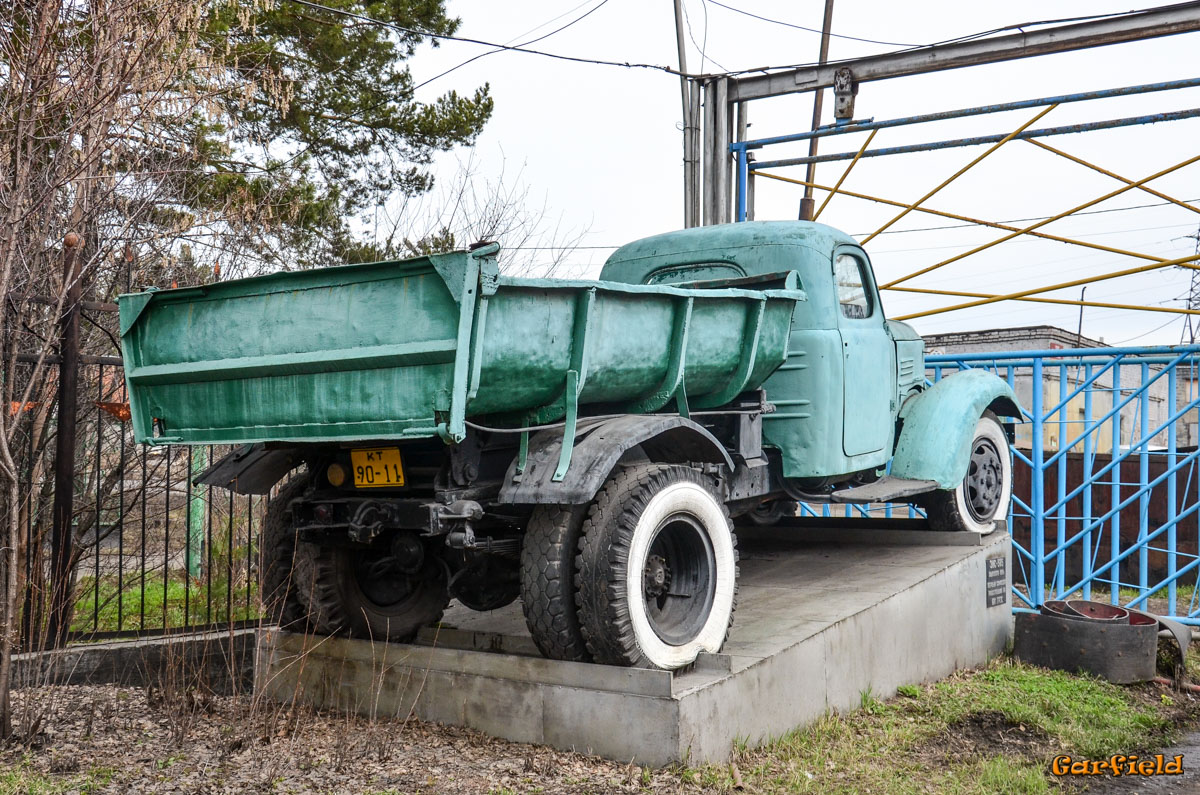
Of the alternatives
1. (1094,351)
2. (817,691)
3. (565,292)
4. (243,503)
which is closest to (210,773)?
(565,292)

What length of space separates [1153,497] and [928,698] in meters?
5.76

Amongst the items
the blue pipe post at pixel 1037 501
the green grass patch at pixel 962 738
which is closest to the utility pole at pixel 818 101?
the blue pipe post at pixel 1037 501

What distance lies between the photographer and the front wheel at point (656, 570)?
13.5ft

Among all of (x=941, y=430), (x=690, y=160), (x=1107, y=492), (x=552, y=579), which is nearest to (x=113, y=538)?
(x=690, y=160)

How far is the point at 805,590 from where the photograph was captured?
19.9 ft

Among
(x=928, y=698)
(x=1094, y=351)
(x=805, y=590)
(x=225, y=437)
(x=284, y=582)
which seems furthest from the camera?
(x=1094, y=351)

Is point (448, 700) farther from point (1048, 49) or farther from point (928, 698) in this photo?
point (1048, 49)

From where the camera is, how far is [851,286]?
6.40 m

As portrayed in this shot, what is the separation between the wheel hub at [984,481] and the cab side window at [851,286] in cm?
181

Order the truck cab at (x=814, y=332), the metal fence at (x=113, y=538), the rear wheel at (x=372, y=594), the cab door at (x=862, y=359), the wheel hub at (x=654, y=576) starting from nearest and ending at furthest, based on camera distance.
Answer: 1. the wheel hub at (x=654, y=576)
2. the rear wheel at (x=372, y=594)
3. the metal fence at (x=113, y=538)
4. the truck cab at (x=814, y=332)
5. the cab door at (x=862, y=359)

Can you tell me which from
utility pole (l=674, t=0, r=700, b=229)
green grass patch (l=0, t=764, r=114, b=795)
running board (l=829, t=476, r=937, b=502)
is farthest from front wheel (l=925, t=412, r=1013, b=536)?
green grass patch (l=0, t=764, r=114, b=795)

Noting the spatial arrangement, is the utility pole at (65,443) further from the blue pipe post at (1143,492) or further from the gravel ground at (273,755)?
the blue pipe post at (1143,492)

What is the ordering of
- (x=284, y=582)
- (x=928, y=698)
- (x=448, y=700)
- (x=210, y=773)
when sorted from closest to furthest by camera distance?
(x=210, y=773), (x=448, y=700), (x=284, y=582), (x=928, y=698)

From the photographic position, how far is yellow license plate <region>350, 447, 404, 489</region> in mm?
4426
